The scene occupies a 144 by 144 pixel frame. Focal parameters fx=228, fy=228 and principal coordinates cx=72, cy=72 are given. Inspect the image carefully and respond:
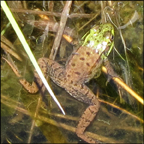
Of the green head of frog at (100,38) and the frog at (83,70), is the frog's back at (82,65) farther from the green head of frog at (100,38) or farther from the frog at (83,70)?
the green head of frog at (100,38)

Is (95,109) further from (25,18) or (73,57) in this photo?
(25,18)

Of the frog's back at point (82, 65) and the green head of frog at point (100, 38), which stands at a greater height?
the green head of frog at point (100, 38)

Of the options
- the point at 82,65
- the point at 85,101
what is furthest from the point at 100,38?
the point at 85,101

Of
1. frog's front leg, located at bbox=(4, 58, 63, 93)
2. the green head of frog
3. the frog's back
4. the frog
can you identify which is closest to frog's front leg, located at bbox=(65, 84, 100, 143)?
the frog

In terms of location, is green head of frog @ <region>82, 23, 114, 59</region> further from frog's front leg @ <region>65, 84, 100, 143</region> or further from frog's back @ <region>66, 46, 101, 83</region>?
frog's front leg @ <region>65, 84, 100, 143</region>

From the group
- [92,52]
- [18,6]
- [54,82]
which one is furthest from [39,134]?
[18,6]

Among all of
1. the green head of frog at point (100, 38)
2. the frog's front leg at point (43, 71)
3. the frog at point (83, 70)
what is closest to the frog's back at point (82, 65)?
the frog at point (83, 70)

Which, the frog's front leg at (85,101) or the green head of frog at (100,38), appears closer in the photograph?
the frog's front leg at (85,101)

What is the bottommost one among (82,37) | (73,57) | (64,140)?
(64,140)
